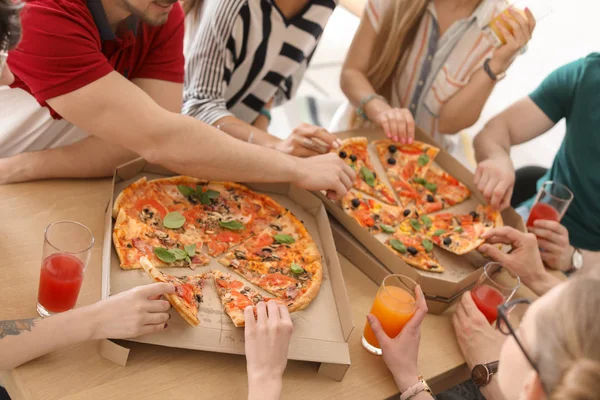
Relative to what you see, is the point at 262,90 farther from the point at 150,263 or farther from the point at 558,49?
the point at 558,49

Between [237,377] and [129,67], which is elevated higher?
[129,67]

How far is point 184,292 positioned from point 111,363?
215mm

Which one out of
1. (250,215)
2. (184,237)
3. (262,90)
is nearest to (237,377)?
(184,237)

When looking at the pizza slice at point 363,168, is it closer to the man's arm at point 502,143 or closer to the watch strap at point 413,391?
the man's arm at point 502,143

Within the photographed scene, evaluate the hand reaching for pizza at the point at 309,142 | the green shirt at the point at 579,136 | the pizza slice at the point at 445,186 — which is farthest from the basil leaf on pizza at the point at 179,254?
the green shirt at the point at 579,136

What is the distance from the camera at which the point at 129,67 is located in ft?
6.19

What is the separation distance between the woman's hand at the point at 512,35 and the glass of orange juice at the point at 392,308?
1.19 metres

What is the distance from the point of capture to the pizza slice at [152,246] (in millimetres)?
1486

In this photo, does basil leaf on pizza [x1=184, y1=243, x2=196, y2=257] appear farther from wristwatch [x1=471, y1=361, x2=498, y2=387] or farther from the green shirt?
the green shirt

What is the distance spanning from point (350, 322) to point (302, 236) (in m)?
0.37

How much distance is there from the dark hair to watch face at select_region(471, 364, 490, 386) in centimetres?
128

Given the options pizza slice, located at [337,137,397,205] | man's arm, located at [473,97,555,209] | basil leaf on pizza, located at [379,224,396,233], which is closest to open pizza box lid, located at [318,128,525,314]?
basil leaf on pizza, located at [379,224,396,233]

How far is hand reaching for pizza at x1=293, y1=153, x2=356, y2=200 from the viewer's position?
1800mm

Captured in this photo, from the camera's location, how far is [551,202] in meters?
2.06
